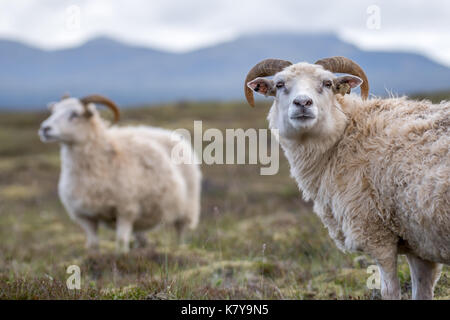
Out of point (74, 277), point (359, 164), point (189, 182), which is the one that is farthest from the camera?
point (189, 182)

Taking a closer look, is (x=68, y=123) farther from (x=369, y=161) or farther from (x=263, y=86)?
(x=369, y=161)

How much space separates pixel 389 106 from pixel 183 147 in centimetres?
765

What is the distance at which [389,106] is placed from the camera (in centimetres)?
542

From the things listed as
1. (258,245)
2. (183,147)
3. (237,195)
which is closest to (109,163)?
(183,147)

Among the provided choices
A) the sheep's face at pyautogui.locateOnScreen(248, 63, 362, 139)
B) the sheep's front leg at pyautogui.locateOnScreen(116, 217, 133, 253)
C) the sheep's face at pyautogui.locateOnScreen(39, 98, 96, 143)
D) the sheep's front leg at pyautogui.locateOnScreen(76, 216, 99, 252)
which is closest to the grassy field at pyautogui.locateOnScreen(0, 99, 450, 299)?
the sheep's front leg at pyautogui.locateOnScreen(76, 216, 99, 252)

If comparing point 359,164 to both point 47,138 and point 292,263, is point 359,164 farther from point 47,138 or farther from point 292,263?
point 47,138

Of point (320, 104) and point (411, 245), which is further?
point (320, 104)

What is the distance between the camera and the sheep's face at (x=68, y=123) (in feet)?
33.1

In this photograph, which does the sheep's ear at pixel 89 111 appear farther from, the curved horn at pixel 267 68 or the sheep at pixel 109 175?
the curved horn at pixel 267 68

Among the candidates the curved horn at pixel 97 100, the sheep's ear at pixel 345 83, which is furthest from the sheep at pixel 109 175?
the sheep's ear at pixel 345 83

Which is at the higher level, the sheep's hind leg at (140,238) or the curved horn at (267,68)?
the curved horn at (267,68)

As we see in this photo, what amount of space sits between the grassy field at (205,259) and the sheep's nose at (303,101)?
63.2 inches

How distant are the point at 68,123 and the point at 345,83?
6.83m

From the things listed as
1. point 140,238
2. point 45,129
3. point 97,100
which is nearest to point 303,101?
point 45,129
